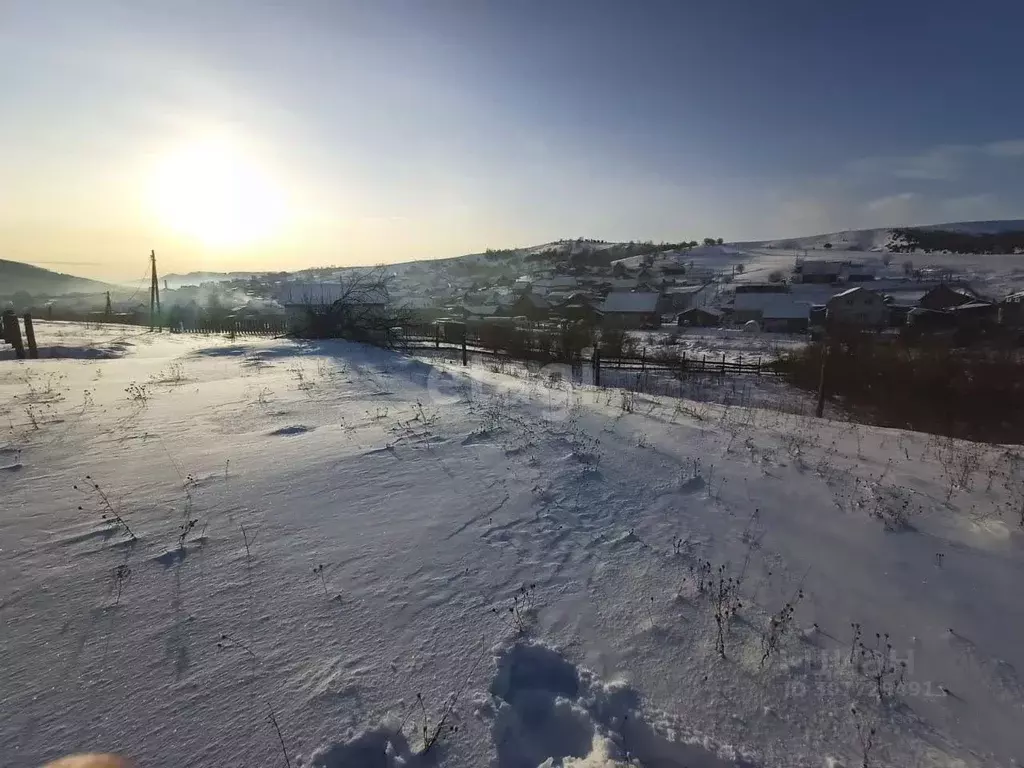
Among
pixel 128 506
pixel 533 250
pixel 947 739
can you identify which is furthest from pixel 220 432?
pixel 533 250

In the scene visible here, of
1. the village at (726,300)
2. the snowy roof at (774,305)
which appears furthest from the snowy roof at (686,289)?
the snowy roof at (774,305)

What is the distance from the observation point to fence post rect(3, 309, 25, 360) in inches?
556

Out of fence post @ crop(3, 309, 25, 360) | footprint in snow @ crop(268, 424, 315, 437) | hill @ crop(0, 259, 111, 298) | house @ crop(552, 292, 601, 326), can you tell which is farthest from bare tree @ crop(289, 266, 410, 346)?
hill @ crop(0, 259, 111, 298)

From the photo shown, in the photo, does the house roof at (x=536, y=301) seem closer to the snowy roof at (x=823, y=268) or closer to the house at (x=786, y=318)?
the house at (x=786, y=318)

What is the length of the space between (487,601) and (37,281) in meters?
214

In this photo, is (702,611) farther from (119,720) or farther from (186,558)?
(186,558)

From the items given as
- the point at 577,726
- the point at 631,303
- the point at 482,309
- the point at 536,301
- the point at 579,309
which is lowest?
the point at 577,726

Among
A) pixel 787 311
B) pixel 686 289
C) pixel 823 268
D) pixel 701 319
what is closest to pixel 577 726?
pixel 787 311

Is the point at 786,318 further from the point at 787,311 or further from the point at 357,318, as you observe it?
the point at 357,318

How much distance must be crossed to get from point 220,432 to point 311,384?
3.36 metres

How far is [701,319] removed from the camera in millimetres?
65688

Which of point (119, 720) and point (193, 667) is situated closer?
point (119, 720)

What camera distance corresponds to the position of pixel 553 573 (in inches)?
151

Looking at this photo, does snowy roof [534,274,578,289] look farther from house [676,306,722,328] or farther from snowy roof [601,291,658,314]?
house [676,306,722,328]
